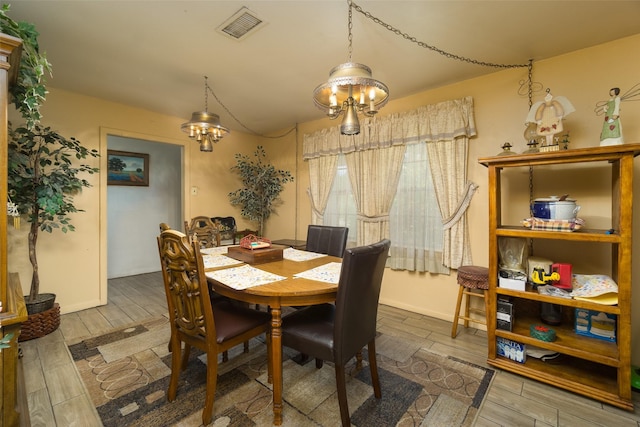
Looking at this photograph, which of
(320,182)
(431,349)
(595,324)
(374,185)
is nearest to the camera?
(595,324)

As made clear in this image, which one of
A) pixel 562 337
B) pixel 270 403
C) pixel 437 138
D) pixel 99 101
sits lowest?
pixel 270 403

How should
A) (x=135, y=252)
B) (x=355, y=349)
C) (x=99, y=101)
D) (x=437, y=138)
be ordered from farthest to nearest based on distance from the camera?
1. (x=135, y=252)
2. (x=99, y=101)
3. (x=437, y=138)
4. (x=355, y=349)

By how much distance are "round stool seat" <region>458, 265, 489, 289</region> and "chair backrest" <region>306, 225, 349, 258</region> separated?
3.51ft

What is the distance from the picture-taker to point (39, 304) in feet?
8.16

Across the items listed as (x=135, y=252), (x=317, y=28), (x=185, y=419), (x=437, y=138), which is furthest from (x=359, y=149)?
(x=135, y=252)

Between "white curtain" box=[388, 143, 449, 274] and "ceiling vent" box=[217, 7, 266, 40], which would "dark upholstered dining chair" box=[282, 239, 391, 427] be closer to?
"white curtain" box=[388, 143, 449, 274]

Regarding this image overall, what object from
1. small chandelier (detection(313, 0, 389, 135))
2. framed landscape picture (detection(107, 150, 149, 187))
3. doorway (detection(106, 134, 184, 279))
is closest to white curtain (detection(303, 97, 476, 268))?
small chandelier (detection(313, 0, 389, 135))

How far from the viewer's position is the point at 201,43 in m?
2.11

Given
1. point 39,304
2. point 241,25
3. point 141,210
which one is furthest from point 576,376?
point 141,210

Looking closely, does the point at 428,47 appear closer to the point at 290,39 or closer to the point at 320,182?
the point at 290,39

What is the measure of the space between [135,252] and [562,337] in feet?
18.3

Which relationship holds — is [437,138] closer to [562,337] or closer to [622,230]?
[622,230]

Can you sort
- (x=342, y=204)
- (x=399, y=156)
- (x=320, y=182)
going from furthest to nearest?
(x=320, y=182), (x=342, y=204), (x=399, y=156)

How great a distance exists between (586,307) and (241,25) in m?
2.95
